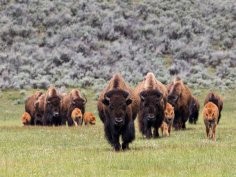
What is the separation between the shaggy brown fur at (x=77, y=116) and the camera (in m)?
29.8

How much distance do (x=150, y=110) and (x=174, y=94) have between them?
21.2 feet

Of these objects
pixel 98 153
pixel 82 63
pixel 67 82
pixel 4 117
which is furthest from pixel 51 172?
pixel 82 63

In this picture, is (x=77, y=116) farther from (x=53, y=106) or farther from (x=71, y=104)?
(x=53, y=106)

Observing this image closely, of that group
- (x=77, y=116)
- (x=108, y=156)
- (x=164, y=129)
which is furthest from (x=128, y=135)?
(x=77, y=116)

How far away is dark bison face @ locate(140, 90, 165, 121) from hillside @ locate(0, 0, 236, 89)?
2483cm

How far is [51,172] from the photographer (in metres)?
12.8

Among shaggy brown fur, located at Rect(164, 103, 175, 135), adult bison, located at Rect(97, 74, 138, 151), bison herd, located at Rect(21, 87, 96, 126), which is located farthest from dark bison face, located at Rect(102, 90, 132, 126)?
bison herd, located at Rect(21, 87, 96, 126)

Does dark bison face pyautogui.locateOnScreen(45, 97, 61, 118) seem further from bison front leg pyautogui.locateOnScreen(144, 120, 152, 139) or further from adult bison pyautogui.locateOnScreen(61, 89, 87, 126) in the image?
bison front leg pyautogui.locateOnScreen(144, 120, 152, 139)

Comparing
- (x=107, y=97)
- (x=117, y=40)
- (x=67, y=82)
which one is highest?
(x=117, y=40)

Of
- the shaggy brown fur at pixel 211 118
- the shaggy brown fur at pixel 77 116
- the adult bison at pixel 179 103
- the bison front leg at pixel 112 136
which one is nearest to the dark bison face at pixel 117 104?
the bison front leg at pixel 112 136

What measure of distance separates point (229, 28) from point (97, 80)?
1742 centimetres

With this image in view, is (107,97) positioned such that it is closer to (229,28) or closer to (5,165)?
(5,165)

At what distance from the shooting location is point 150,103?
20484mm

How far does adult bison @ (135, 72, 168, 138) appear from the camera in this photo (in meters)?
20.5
